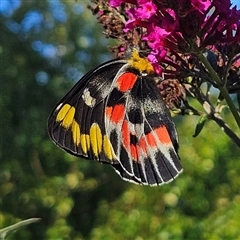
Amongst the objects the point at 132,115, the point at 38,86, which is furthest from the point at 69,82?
the point at 132,115

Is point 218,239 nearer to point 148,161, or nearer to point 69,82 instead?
point 148,161

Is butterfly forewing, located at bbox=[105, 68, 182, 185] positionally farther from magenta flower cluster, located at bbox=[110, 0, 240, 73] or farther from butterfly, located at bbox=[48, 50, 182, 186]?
magenta flower cluster, located at bbox=[110, 0, 240, 73]

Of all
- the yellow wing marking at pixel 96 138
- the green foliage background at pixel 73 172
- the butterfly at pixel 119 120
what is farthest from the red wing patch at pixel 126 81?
the green foliage background at pixel 73 172

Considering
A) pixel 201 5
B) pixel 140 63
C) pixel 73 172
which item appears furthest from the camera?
pixel 73 172

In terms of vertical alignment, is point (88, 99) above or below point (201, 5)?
below

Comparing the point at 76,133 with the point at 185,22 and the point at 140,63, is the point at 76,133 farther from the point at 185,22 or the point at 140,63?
the point at 185,22

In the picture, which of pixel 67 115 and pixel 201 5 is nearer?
pixel 201 5

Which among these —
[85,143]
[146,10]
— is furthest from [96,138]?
[146,10]

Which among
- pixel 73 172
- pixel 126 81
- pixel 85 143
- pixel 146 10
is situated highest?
pixel 146 10
